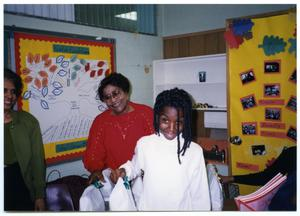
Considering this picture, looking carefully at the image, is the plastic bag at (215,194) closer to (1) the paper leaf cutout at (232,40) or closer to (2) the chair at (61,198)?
(2) the chair at (61,198)

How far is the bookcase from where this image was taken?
2596 millimetres

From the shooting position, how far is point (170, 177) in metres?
1.22

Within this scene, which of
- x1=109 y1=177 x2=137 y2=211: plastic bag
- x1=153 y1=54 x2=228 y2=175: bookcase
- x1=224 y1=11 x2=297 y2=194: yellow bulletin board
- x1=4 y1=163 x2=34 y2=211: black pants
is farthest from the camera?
x1=153 y1=54 x2=228 y2=175: bookcase

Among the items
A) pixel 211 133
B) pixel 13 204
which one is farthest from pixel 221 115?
pixel 13 204

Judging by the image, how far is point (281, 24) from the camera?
6.10ft

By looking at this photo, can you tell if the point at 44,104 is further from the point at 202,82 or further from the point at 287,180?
the point at 287,180

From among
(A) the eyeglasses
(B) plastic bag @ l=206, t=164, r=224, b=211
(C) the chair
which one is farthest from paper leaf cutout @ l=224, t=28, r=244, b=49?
(C) the chair

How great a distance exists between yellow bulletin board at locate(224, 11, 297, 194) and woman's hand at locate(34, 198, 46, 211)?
46.4 inches

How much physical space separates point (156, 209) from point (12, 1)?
1.12m

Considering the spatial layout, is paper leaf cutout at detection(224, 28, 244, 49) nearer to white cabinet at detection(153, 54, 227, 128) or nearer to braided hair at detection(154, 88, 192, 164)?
white cabinet at detection(153, 54, 227, 128)

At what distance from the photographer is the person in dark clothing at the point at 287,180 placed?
1.23 m

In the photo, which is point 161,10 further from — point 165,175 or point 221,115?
point 165,175

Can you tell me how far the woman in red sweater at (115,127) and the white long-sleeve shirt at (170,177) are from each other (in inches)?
9.0

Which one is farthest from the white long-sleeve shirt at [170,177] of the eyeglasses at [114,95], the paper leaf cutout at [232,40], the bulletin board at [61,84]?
the paper leaf cutout at [232,40]
